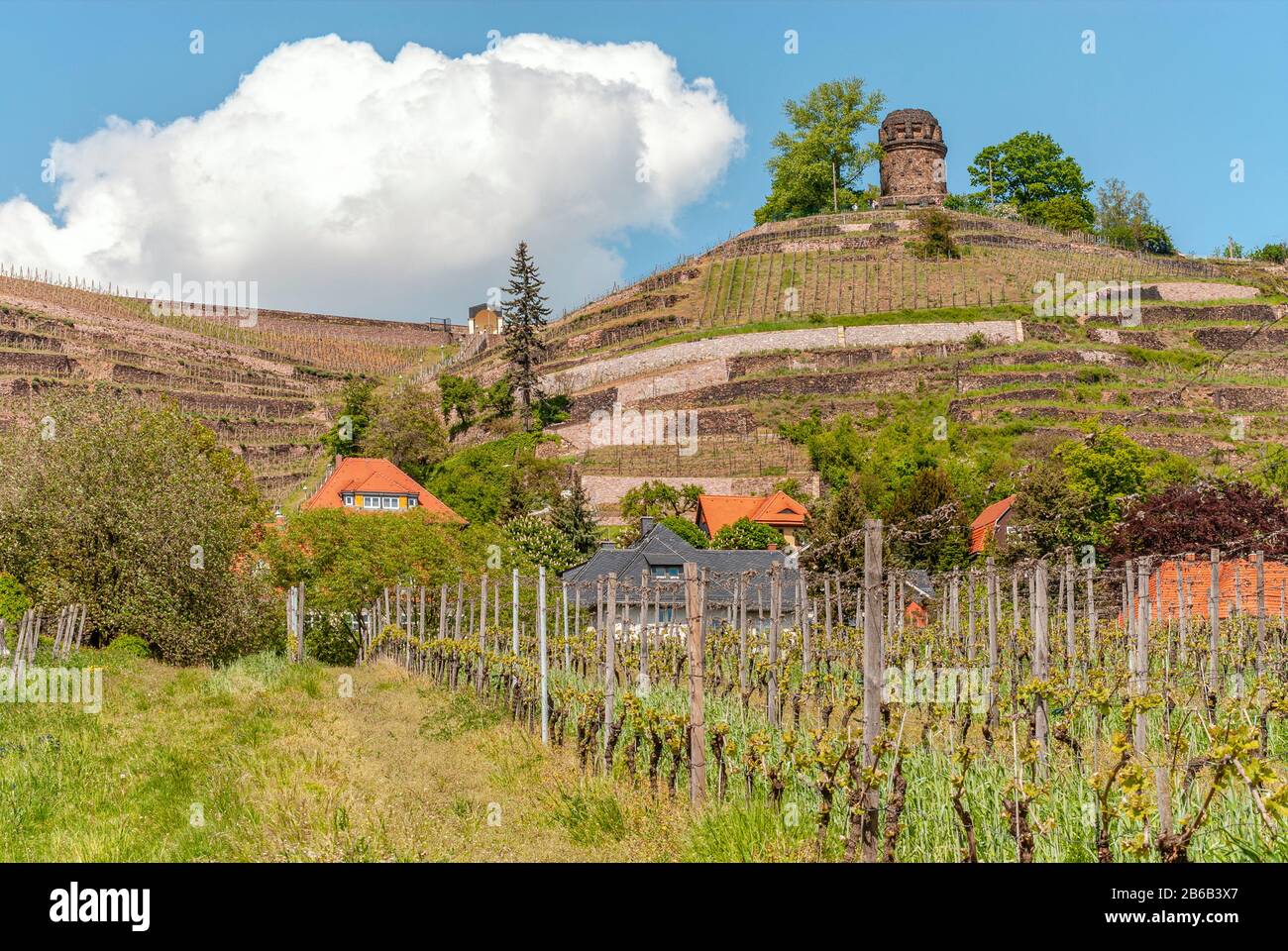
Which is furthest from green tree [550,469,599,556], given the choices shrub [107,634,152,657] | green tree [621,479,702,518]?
shrub [107,634,152,657]

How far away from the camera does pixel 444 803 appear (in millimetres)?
10742

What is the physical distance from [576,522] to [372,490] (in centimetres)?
1210

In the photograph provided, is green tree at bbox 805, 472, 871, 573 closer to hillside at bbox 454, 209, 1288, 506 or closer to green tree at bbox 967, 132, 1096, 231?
hillside at bbox 454, 209, 1288, 506

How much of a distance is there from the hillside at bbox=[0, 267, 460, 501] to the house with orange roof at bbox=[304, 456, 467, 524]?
9.18 metres

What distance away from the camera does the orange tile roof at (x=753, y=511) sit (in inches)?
2276

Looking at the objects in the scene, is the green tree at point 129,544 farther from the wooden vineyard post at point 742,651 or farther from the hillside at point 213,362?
the hillside at point 213,362

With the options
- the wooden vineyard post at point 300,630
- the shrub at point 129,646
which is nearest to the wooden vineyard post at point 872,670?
the shrub at point 129,646

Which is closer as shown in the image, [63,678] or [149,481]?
[63,678]

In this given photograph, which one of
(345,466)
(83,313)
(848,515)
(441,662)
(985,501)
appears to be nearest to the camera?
(441,662)

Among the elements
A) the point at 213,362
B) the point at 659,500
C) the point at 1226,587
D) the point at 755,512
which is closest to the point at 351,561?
the point at 1226,587

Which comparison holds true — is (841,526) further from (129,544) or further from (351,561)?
(129,544)

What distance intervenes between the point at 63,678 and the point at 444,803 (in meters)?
10.2

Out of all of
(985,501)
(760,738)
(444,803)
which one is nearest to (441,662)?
(444,803)
